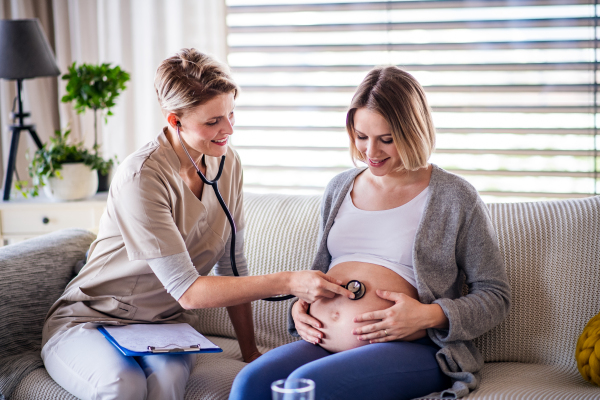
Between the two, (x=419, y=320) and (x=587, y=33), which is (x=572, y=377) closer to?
(x=419, y=320)

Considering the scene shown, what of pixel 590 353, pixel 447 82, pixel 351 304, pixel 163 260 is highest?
pixel 447 82

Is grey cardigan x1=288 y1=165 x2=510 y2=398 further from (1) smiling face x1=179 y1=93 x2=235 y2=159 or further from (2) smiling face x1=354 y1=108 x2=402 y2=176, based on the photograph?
(1) smiling face x1=179 y1=93 x2=235 y2=159

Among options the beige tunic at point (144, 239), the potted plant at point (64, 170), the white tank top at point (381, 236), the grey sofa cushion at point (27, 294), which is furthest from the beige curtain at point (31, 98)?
the white tank top at point (381, 236)

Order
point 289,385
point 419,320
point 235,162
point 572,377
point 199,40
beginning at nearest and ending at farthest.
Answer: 1. point 289,385
2. point 419,320
3. point 572,377
4. point 235,162
5. point 199,40

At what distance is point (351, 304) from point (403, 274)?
0.15 m

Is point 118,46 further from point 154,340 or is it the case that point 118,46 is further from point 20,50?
point 154,340

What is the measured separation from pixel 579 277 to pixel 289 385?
97 centimetres

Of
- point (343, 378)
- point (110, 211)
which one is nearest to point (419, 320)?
point (343, 378)

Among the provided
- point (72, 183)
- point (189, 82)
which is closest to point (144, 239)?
point (189, 82)

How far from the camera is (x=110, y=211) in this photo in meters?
1.42

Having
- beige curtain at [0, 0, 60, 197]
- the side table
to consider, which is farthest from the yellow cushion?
beige curtain at [0, 0, 60, 197]

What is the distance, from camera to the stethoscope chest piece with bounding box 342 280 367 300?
4.30 ft

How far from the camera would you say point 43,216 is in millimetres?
2443

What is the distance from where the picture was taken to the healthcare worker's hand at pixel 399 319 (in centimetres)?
125
